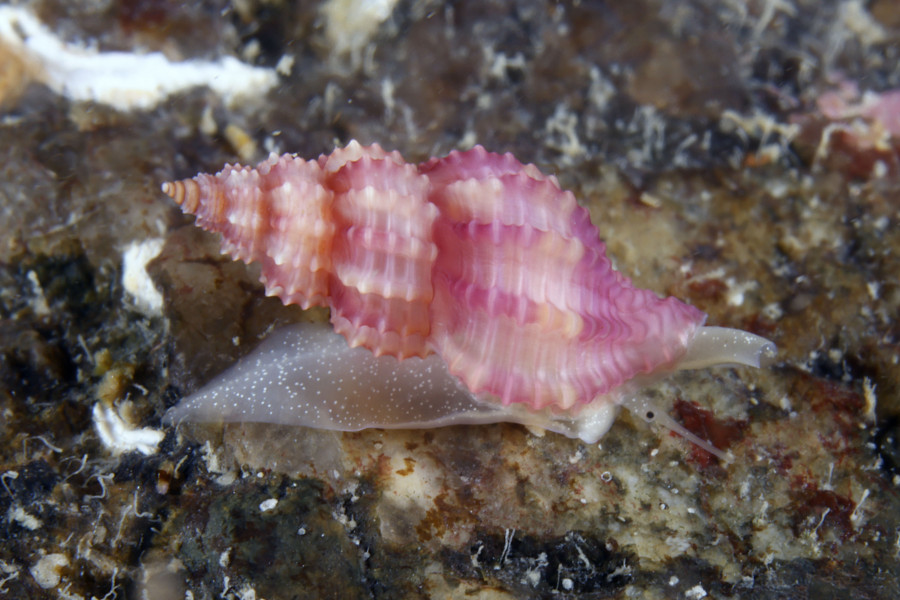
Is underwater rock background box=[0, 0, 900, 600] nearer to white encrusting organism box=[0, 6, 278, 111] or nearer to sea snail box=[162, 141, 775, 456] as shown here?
white encrusting organism box=[0, 6, 278, 111]

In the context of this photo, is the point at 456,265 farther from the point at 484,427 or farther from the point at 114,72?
the point at 114,72

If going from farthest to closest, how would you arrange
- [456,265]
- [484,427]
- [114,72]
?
[114,72], [484,427], [456,265]

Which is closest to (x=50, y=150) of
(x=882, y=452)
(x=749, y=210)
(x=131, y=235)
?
(x=131, y=235)

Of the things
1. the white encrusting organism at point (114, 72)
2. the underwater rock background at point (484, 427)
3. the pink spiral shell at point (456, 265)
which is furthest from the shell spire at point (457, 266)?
the white encrusting organism at point (114, 72)

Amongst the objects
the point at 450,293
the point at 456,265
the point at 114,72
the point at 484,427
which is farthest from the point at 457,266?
the point at 114,72

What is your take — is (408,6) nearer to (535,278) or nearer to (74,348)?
(535,278)

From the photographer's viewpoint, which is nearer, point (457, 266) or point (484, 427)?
point (457, 266)

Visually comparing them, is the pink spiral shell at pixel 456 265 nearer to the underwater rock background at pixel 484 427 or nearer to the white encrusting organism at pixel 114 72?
the underwater rock background at pixel 484 427

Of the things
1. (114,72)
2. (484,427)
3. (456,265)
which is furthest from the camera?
(114,72)
